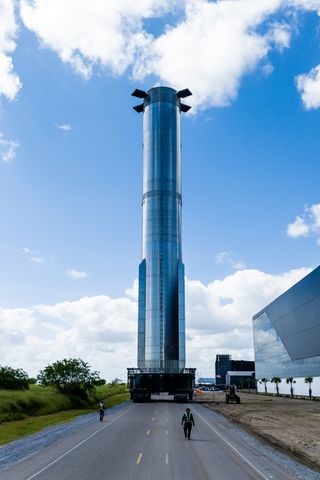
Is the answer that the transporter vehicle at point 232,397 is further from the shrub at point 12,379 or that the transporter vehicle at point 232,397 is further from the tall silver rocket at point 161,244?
the shrub at point 12,379

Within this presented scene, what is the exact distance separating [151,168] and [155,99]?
12.3m

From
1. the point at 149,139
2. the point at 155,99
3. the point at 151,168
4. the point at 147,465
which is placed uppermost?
the point at 155,99

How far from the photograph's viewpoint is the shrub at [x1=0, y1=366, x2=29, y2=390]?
7194cm

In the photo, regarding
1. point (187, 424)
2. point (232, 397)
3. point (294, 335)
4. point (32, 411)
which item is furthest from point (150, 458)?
point (294, 335)

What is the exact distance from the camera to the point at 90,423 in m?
38.1

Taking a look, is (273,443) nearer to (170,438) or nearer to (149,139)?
(170,438)

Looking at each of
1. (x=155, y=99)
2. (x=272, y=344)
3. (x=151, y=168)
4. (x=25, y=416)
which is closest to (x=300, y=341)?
(x=272, y=344)

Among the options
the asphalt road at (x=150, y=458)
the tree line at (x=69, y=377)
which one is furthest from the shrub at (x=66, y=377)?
the asphalt road at (x=150, y=458)

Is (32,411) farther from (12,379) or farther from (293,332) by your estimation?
(293,332)

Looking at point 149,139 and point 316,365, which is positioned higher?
point 149,139

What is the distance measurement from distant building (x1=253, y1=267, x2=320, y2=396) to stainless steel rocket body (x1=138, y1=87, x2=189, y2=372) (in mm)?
24900

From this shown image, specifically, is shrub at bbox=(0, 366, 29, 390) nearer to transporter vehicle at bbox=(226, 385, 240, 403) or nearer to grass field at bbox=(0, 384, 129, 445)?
grass field at bbox=(0, 384, 129, 445)

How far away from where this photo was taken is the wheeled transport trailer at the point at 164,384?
63406mm

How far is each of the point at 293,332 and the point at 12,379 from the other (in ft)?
176
